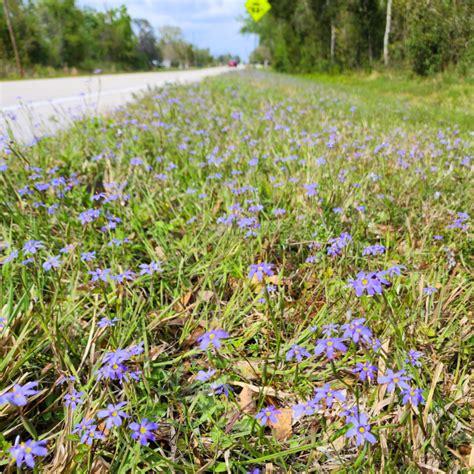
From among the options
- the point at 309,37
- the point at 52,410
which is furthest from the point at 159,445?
the point at 309,37

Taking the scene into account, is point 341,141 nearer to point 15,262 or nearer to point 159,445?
point 15,262

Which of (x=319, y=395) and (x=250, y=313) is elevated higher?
(x=319, y=395)

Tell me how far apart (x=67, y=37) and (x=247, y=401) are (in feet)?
178

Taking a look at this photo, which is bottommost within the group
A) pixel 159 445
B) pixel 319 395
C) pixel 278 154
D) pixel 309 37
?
pixel 159 445

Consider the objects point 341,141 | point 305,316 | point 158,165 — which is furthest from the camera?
point 341,141

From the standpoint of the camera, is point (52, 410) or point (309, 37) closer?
point (52, 410)

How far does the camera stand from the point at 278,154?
3639 millimetres

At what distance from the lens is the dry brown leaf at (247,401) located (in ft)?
4.79

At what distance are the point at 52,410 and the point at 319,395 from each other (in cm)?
95

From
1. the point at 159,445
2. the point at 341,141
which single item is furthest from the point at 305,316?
the point at 341,141

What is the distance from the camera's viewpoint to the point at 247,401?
4.95 feet

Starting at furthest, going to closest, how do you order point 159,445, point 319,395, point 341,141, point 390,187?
point 341,141 < point 390,187 < point 159,445 < point 319,395

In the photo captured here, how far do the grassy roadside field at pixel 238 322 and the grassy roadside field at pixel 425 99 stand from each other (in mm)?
3539

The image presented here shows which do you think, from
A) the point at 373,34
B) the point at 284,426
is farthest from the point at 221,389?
the point at 373,34
